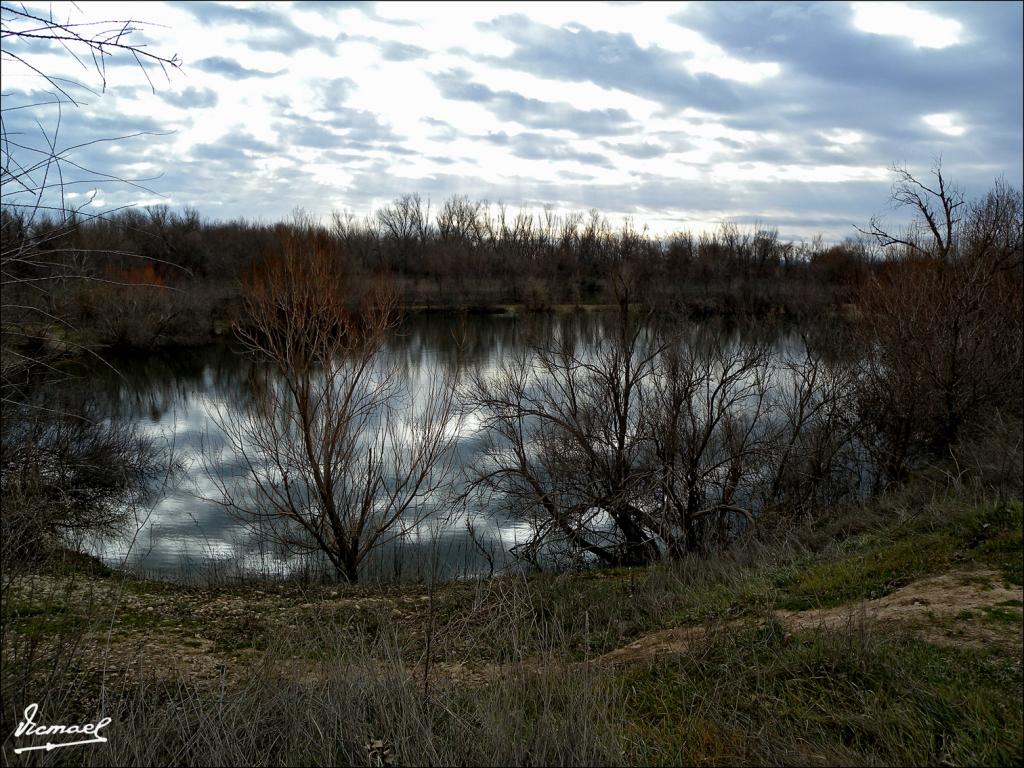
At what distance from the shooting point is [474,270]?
51.5 metres

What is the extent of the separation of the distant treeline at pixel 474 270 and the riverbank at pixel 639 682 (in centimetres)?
463

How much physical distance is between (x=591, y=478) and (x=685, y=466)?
5.90 feet

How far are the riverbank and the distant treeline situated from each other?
4631 millimetres

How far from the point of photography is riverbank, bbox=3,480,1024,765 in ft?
12.8

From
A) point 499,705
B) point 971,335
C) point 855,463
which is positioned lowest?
point 855,463

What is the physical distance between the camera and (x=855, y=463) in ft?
50.8

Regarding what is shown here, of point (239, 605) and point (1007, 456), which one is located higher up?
point (1007, 456)

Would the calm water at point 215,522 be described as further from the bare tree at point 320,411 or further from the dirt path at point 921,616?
the dirt path at point 921,616

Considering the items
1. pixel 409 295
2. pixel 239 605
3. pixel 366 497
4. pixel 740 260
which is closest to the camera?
pixel 239 605

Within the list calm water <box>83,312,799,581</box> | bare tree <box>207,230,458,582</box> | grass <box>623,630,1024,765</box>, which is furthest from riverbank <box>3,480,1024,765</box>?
bare tree <box>207,230,458,582</box>

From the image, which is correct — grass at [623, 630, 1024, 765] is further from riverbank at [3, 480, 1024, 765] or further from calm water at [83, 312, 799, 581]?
calm water at [83, 312, 799, 581]

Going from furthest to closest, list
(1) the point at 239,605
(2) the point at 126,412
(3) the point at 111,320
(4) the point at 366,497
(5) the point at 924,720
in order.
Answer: (3) the point at 111,320
(2) the point at 126,412
(4) the point at 366,497
(1) the point at 239,605
(5) the point at 924,720

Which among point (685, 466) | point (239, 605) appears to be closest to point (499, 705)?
point (239, 605)

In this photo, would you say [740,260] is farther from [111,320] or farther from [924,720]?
[924,720]
